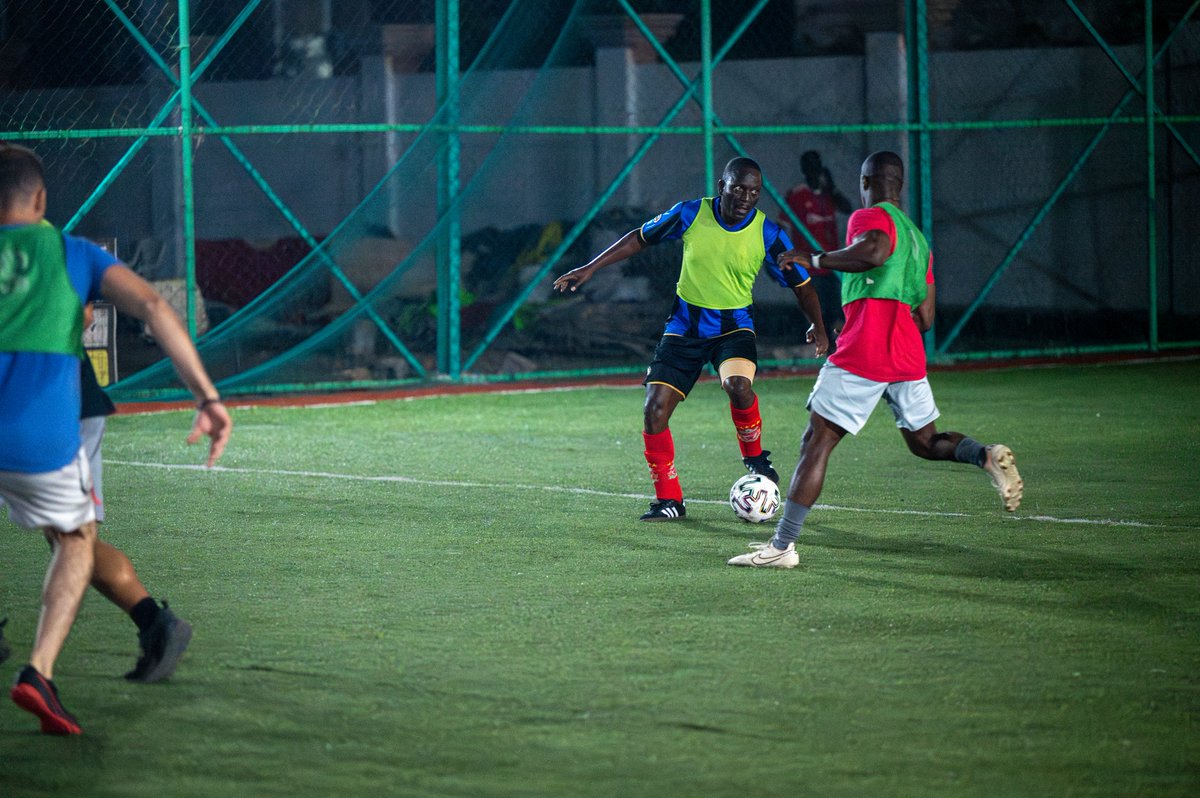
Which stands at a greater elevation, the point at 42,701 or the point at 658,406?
the point at 658,406

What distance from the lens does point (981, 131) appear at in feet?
69.3

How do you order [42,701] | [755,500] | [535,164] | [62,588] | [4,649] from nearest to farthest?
[42,701]
[62,588]
[4,649]
[755,500]
[535,164]

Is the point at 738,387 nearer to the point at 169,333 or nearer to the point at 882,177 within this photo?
the point at 882,177

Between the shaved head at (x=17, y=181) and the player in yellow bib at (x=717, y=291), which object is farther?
the player in yellow bib at (x=717, y=291)

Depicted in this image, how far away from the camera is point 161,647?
5480 mm

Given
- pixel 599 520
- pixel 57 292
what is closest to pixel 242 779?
pixel 57 292

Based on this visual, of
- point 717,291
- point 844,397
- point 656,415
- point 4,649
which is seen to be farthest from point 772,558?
point 4,649

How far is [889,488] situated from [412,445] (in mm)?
3897

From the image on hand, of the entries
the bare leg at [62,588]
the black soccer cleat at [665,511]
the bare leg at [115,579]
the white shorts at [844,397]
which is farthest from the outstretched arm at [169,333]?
the black soccer cleat at [665,511]

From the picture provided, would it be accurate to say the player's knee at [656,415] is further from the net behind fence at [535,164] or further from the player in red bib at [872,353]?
the net behind fence at [535,164]

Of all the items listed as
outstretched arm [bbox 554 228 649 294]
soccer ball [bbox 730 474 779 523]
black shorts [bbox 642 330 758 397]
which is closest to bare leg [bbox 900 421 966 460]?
soccer ball [bbox 730 474 779 523]

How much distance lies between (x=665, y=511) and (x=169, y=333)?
4221 millimetres

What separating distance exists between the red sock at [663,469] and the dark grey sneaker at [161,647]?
12.1 feet

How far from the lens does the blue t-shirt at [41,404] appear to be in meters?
4.95
